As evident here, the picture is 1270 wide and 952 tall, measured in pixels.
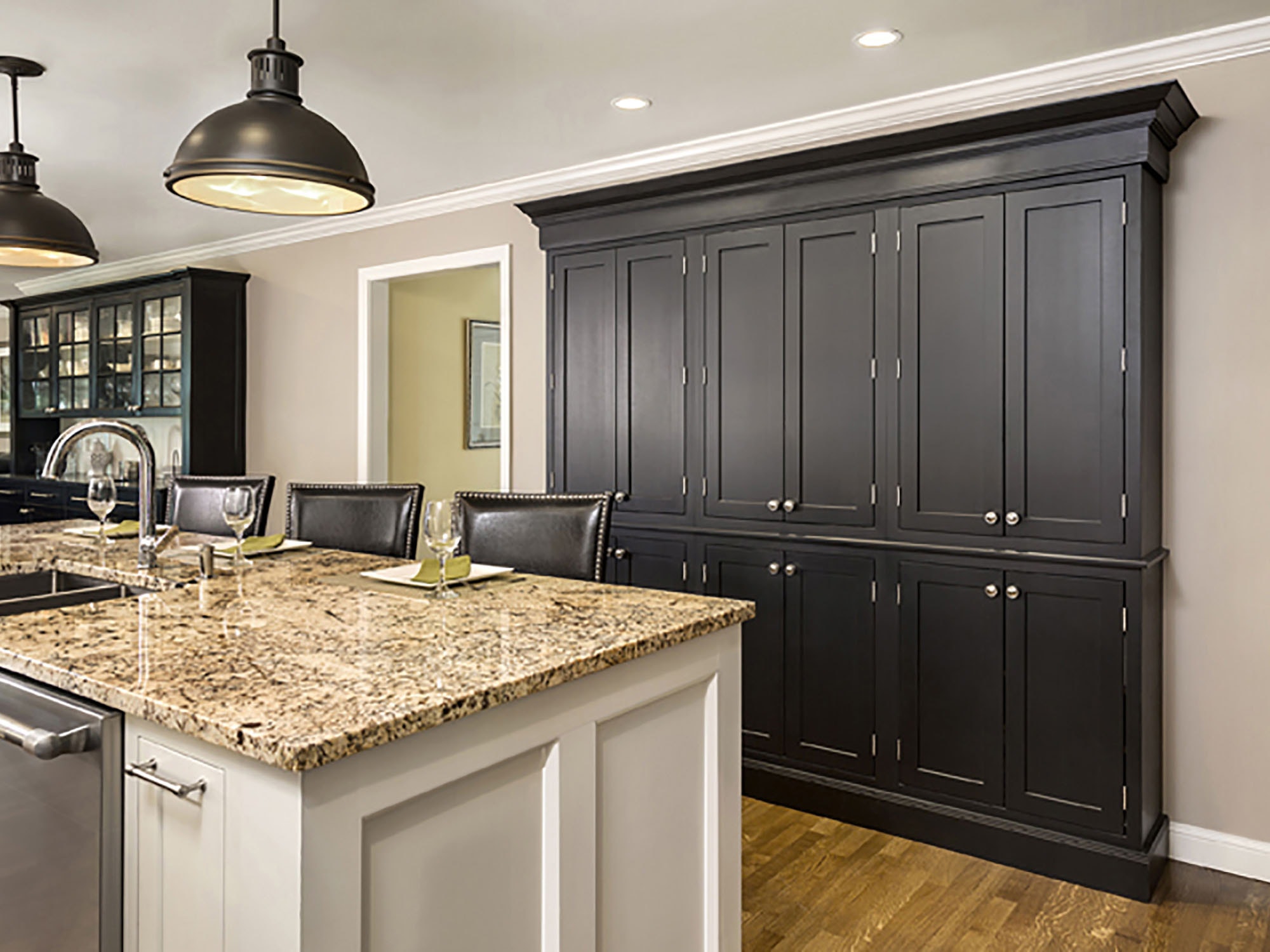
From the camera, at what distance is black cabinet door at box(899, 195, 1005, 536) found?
2684 millimetres

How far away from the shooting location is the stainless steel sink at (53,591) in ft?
7.06

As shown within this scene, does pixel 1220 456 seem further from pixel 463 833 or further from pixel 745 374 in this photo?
pixel 463 833

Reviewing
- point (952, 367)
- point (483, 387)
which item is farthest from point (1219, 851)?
point (483, 387)

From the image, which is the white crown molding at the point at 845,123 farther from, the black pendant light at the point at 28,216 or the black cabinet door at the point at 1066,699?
the black pendant light at the point at 28,216

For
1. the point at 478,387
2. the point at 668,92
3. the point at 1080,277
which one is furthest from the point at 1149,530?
the point at 478,387

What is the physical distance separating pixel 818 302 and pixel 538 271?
5.43 ft

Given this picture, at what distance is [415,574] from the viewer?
2.08m

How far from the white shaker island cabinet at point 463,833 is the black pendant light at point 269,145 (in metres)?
1.20

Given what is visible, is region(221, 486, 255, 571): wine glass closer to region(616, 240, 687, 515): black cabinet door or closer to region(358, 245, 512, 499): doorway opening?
region(616, 240, 687, 515): black cabinet door

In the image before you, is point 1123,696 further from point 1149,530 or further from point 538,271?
point 538,271

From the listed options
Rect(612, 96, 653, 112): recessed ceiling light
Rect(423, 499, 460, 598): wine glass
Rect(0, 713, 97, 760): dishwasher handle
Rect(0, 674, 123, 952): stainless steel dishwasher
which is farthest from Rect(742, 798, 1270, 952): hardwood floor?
Rect(612, 96, 653, 112): recessed ceiling light

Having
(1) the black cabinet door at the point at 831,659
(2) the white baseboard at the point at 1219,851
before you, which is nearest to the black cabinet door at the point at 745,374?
(1) the black cabinet door at the point at 831,659

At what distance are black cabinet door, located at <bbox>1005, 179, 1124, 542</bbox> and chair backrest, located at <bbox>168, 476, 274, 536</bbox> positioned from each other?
247 cm

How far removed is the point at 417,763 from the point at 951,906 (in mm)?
1937
